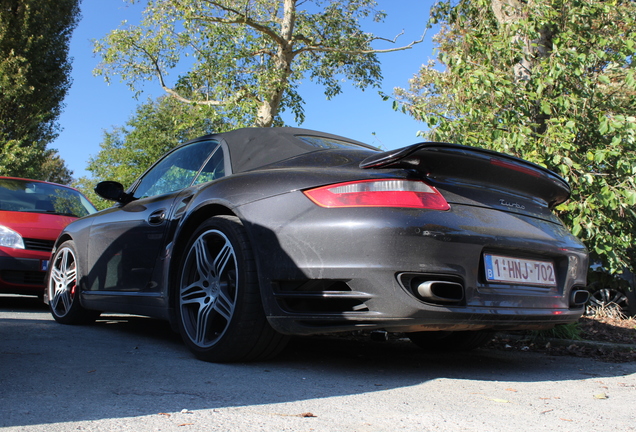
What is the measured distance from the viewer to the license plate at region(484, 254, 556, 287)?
9.18 feet

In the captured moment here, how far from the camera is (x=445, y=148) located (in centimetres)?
279

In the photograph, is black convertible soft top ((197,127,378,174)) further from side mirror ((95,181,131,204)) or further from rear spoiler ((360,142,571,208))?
side mirror ((95,181,131,204))

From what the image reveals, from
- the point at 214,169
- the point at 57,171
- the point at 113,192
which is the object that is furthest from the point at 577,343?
the point at 57,171

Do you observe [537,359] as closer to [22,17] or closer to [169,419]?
[169,419]

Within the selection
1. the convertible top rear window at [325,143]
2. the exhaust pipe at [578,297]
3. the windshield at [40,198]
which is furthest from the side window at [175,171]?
the windshield at [40,198]

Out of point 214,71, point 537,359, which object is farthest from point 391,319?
point 214,71

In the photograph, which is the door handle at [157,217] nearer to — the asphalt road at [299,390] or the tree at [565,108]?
the asphalt road at [299,390]

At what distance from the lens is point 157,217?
12.7 ft

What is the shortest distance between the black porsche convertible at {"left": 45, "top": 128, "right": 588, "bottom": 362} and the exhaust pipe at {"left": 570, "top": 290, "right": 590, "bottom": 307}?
11 mm

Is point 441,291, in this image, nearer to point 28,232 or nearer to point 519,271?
point 519,271

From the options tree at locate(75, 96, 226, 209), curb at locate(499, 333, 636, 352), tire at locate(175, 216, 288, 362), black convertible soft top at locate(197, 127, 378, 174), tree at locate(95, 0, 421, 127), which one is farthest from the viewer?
tree at locate(75, 96, 226, 209)

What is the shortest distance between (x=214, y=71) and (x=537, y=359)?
533 inches

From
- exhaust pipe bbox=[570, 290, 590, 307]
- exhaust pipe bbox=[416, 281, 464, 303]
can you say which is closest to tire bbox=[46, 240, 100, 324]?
exhaust pipe bbox=[416, 281, 464, 303]

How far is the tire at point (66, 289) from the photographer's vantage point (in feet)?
15.7
